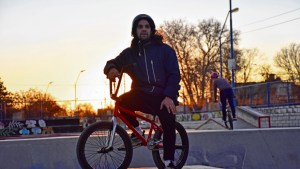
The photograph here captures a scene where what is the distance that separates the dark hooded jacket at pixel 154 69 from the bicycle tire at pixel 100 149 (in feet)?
1.91

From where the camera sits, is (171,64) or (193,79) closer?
(171,64)

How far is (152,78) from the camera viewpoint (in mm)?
4746

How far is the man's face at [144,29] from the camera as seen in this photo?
4840 millimetres

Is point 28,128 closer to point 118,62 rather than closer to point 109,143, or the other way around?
point 118,62

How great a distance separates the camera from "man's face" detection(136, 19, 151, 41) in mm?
4840

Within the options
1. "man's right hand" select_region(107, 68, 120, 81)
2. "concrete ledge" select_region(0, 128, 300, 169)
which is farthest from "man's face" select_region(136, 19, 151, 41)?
"concrete ledge" select_region(0, 128, 300, 169)

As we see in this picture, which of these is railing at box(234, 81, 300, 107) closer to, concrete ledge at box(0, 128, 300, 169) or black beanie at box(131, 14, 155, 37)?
concrete ledge at box(0, 128, 300, 169)

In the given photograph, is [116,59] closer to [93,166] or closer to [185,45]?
[93,166]

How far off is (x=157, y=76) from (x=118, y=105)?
0.54 meters

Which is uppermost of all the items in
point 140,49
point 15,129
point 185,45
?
point 185,45

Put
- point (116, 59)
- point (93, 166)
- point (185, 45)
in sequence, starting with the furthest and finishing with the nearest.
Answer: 1. point (185, 45)
2. point (116, 59)
3. point (93, 166)

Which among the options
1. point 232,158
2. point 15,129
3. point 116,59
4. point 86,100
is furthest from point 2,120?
point 116,59

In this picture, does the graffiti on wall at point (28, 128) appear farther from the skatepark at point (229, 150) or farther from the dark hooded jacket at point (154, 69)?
the dark hooded jacket at point (154, 69)

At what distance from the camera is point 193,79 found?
5097 cm
